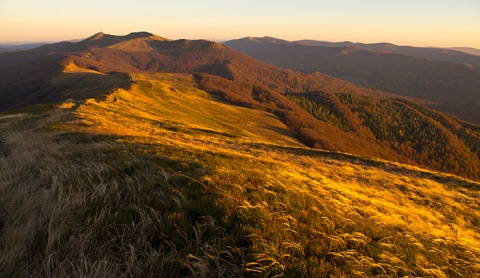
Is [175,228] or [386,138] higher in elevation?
[175,228]

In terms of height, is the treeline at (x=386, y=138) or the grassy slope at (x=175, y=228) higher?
the grassy slope at (x=175, y=228)

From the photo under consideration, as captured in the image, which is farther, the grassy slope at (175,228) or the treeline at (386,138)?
the treeline at (386,138)

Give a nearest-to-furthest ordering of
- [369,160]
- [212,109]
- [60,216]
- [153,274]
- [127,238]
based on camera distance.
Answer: [153,274]
[127,238]
[60,216]
[369,160]
[212,109]

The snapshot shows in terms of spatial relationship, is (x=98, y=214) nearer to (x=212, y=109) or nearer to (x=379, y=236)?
(x=379, y=236)

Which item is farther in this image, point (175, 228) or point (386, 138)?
point (386, 138)

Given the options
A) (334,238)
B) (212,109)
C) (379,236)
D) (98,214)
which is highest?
(98,214)

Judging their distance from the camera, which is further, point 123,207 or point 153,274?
point 123,207

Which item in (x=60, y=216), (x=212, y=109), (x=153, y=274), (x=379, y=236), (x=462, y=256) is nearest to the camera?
(x=153, y=274)

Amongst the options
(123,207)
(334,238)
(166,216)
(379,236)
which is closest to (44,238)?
(123,207)

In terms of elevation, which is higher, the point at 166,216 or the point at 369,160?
the point at 166,216

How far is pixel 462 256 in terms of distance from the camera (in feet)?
33.3

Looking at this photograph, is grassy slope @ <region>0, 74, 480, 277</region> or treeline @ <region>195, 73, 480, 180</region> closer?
grassy slope @ <region>0, 74, 480, 277</region>

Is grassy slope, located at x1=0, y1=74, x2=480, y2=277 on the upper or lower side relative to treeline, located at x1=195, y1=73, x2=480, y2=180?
upper

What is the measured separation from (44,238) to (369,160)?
38105 mm
